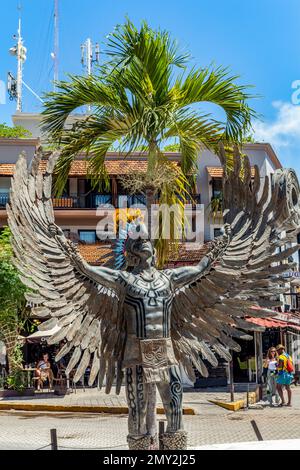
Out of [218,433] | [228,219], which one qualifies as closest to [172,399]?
[228,219]

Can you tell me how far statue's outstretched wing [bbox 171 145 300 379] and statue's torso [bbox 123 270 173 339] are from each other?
1.18 ft

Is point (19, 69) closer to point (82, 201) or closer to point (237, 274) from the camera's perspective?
point (82, 201)

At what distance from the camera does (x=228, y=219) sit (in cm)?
721

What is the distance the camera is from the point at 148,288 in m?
6.23

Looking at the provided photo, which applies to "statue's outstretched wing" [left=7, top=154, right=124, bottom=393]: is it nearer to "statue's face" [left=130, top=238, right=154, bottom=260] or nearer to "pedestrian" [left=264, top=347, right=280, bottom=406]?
"statue's face" [left=130, top=238, right=154, bottom=260]

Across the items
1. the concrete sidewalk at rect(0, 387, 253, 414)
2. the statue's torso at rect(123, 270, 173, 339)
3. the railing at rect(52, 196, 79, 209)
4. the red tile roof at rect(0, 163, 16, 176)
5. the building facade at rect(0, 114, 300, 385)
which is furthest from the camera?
the railing at rect(52, 196, 79, 209)

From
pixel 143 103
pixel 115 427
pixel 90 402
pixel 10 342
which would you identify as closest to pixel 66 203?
pixel 10 342

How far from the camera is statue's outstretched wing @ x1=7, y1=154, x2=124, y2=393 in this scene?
19.4 ft

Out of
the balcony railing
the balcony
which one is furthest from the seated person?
the balcony

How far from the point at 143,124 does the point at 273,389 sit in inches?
398

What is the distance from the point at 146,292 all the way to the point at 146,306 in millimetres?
135

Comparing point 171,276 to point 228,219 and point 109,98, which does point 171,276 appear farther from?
point 109,98
